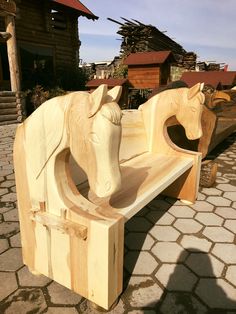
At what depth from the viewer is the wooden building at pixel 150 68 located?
12047 millimetres

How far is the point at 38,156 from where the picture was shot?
5.53ft

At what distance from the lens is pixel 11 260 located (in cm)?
231

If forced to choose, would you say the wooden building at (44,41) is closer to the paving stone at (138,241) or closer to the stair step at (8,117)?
the stair step at (8,117)


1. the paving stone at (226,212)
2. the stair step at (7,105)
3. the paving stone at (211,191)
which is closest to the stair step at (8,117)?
the stair step at (7,105)

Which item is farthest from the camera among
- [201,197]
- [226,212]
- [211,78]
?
[211,78]

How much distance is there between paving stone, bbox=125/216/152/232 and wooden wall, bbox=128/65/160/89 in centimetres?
1004

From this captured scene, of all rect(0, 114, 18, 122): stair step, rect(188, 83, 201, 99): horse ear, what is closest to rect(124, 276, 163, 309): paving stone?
rect(188, 83, 201, 99): horse ear

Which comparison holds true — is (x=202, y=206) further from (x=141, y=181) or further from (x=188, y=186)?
(x=141, y=181)

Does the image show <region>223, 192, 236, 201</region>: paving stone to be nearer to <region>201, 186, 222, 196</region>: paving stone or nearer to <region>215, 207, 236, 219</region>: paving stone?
<region>201, 186, 222, 196</region>: paving stone

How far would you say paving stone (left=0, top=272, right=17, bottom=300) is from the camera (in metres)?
1.96

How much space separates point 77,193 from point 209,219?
184cm

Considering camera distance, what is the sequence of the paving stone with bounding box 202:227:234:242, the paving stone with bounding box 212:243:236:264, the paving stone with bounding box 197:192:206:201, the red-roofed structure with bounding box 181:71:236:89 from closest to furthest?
the paving stone with bounding box 212:243:236:264, the paving stone with bounding box 202:227:234:242, the paving stone with bounding box 197:192:206:201, the red-roofed structure with bounding box 181:71:236:89

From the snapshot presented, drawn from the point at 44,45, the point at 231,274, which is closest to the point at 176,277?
the point at 231,274

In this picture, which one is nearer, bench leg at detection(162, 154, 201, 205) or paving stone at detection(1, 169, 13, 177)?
bench leg at detection(162, 154, 201, 205)
